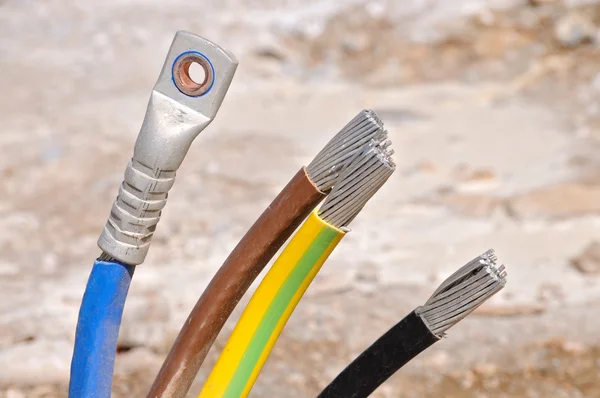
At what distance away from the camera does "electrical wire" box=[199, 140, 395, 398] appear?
0.77m

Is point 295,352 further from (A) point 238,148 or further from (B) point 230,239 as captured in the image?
(A) point 238,148

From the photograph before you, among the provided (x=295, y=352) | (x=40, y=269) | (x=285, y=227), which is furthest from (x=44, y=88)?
(x=285, y=227)

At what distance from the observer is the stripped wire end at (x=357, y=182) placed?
771mm

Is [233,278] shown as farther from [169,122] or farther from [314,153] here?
[314,153]

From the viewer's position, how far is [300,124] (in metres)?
3.36

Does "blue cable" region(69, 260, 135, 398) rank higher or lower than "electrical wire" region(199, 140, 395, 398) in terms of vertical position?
lower

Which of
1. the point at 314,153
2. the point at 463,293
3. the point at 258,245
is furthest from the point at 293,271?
the point at 314,153

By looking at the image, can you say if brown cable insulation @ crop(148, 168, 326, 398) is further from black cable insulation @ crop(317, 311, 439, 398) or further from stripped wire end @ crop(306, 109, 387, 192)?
black cable insulation @ crop(317, 311, 439, 398)

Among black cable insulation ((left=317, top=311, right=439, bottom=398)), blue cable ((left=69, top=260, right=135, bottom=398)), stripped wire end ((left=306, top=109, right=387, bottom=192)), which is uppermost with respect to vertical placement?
stripped wire end ((left=306, top=109, right=387, bottom=192))

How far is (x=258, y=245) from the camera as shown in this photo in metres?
0.83

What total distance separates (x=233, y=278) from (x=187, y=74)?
0.21 metres

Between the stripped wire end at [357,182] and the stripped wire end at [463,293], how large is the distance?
12 centimetres

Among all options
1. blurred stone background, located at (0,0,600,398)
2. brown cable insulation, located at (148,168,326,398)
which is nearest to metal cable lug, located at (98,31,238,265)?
brown cable insulation, located at (148,168,326,398)

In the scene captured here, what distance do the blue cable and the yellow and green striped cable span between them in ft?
0.35
